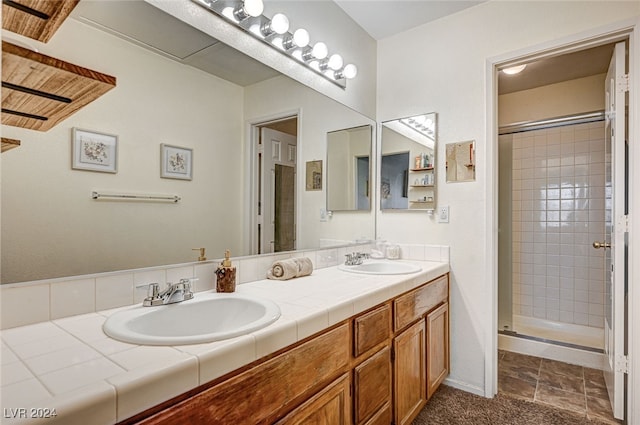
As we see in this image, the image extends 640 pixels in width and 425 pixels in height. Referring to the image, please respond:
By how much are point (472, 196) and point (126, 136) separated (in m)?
1.92

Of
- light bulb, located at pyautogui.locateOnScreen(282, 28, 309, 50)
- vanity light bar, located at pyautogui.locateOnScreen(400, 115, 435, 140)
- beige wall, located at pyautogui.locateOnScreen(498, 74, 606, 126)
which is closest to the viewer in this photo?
light bulb, located at pyautogui.locateOnScreen(282, 28, 309, 50)

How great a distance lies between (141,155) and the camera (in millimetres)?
1180

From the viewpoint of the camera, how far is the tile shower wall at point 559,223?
316cm

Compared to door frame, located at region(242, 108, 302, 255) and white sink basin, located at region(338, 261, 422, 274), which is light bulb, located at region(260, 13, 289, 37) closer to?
door frame, located at region(242, 108, 302, 255)

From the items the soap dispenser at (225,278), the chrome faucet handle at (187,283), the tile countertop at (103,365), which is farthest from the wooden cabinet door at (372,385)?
the chrome faucet handle at (187,283)

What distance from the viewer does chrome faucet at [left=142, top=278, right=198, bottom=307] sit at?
1.08 meters

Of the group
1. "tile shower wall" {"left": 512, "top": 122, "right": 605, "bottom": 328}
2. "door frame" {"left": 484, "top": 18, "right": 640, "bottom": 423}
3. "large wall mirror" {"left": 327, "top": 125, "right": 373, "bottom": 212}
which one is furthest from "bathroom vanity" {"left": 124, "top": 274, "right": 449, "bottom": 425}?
"tile shower wall" {"left": 512, "top": 122, "right": 605, "bottom": 328}

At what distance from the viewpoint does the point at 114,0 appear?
1.11m

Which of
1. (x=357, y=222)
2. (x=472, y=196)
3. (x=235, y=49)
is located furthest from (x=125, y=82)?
(x=472, y=196)

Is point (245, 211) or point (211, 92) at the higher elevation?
point (211, 92)

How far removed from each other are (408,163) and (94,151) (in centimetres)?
192

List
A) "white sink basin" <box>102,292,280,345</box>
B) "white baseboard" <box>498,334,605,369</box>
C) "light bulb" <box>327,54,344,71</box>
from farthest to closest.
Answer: "white baseboard" <box>498,334,605,369</box> < "light bulb" <box>327,54,344,71</box> < "white sink basin" <box>102,292,280,345</box>

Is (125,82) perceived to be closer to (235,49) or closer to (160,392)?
(235,49)

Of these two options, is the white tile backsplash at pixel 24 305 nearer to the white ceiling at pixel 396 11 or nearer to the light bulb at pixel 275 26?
the light bulb at pixel 275 26
